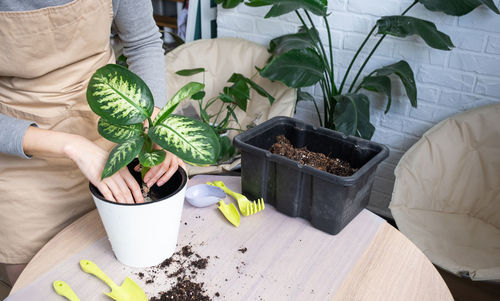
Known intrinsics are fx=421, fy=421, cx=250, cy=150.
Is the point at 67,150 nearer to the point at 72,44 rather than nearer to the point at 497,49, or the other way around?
the point at 72,44

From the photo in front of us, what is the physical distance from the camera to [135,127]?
28.8 inches

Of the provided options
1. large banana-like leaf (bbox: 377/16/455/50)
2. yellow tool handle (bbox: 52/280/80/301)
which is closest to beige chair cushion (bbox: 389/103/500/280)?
large banana-like leaf (bbox: 377/16/455/50)

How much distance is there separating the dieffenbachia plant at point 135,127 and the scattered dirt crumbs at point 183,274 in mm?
234

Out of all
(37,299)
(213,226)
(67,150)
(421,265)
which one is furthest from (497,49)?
(37,299)

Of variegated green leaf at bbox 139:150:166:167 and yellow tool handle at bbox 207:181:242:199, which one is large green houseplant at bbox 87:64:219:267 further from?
yellow tool handle at bbox 207:181:242:199

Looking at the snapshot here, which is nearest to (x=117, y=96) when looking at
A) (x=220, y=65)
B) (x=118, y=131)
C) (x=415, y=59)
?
(x=118, y=131)

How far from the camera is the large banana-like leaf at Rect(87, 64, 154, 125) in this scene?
683 millimetres

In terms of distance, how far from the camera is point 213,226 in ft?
3.02

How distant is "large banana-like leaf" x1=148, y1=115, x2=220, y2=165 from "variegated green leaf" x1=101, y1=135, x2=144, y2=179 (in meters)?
0.03

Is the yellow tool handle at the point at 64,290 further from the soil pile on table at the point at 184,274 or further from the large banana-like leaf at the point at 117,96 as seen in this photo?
the large banana-like leaf at the point at 117,96

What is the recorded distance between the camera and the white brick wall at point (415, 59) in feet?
5.27

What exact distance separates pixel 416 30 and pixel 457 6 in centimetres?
14

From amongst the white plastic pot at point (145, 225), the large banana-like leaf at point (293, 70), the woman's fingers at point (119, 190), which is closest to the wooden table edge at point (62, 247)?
the white plastic pot at point (145, 225)

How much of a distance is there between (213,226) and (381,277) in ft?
1.18
